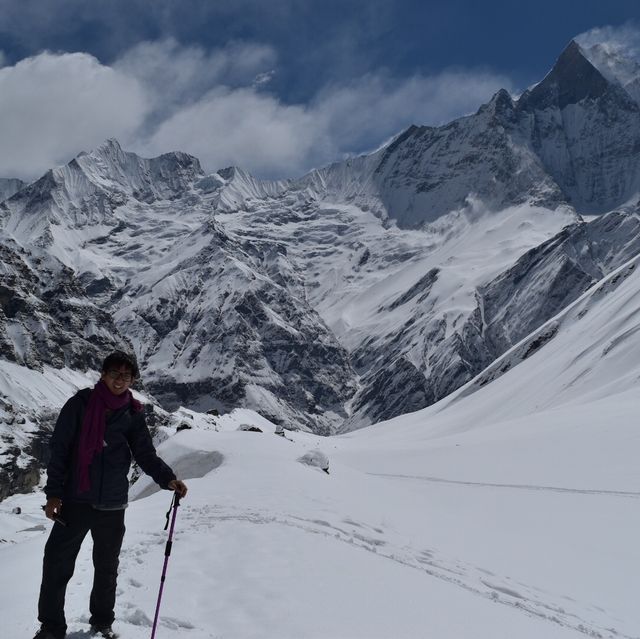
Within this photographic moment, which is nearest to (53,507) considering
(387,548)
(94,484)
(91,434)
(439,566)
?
(94,484)

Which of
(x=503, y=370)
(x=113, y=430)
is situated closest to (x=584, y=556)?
(x=113, y=430)

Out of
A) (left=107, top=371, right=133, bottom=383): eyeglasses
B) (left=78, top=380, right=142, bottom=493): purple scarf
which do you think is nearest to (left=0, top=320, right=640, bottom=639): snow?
(left=78, top=380, right=142, bottom=493): purple scarf

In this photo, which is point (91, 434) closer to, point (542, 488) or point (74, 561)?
point (74, 561)

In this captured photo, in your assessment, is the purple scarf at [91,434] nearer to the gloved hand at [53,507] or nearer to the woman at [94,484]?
the woman at [94,484]

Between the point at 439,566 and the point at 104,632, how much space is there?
28.6ft

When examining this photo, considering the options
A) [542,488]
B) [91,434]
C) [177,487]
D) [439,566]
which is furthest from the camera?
[542,488]

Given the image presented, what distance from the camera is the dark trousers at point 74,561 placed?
7.89 metres

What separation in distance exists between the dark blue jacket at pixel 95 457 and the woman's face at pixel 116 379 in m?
0.23

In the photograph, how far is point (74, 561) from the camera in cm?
832

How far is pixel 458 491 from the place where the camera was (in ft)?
98.4

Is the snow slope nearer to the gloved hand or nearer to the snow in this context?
the snow

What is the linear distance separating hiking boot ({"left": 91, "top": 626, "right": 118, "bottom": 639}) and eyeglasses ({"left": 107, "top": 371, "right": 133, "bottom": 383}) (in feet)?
9.54

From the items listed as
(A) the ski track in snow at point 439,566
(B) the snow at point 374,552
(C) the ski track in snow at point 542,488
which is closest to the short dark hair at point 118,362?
(B) the snow at point 374,552

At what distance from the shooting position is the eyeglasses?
841 cm
